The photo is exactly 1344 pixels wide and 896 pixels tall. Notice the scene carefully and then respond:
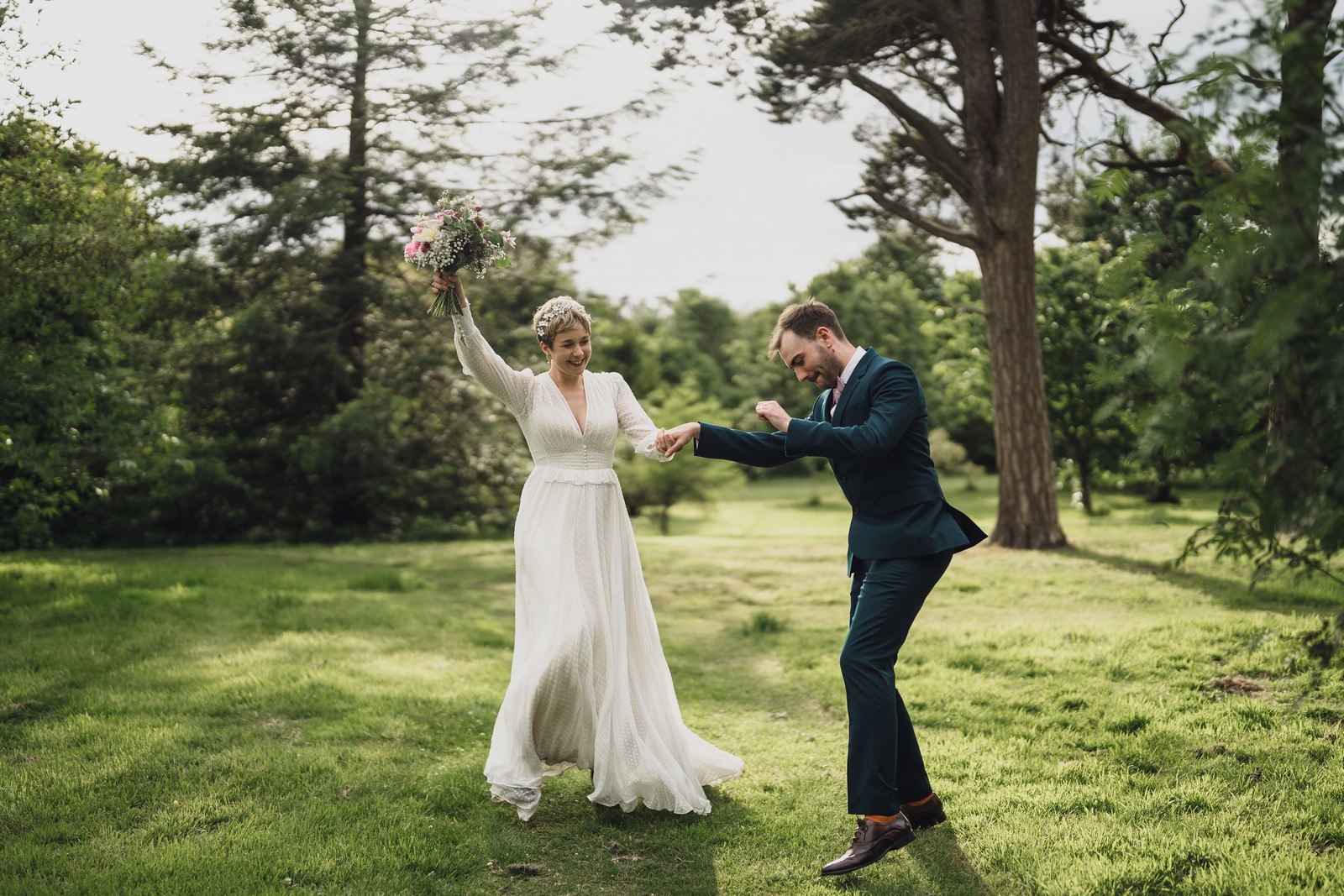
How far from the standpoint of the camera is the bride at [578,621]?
16.1 feet

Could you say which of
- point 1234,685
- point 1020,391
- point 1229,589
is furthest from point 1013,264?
point 1234,685

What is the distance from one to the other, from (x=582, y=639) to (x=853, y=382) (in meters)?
1.85

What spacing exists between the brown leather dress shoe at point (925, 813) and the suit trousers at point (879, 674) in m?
0.24

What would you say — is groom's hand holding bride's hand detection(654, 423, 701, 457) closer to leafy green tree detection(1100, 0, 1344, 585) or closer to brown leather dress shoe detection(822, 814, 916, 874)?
brown leather dress shoe detection(822, 814, 916, 874)

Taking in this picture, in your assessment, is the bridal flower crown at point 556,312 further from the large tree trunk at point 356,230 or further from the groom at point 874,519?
the large tree trunk at point 356,230

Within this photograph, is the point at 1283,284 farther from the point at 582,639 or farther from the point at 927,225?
the point at 927,225

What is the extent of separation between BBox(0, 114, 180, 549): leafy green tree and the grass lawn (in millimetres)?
1447

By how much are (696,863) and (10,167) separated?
8799mm

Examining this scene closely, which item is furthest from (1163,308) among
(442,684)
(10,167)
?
(10,167)

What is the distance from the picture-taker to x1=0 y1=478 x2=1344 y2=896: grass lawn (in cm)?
430

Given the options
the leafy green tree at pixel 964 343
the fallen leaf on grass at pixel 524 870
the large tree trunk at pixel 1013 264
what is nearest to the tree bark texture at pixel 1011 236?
the large tree trunk at pixel 1013 264

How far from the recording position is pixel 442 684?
25.0ft

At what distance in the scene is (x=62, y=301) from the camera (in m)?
9.41

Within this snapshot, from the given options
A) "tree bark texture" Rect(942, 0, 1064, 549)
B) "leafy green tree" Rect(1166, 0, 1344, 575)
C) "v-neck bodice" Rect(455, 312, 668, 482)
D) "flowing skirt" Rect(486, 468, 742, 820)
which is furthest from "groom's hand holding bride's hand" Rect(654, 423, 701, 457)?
"tree bark texture" Rect(942, 0, 1064, 549)
